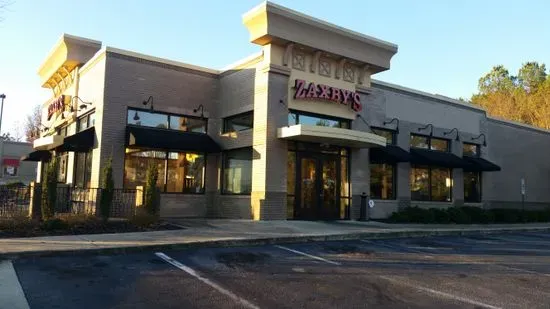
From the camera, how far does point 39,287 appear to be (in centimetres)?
768

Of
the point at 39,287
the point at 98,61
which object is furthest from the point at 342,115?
the point at 39,287

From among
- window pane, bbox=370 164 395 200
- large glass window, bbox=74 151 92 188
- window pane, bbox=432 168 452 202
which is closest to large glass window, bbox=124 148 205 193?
large glass window, bbox=74 151 92 188

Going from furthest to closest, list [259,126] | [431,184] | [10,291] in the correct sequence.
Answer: [431,184]
[259,126]
[10,291]

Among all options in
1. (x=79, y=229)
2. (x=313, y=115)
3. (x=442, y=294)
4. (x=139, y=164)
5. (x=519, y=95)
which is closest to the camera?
(x=442, y=294)

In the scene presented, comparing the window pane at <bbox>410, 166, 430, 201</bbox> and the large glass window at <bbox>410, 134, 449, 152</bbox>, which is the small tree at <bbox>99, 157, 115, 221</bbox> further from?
the large glass window at <bbox>410, 134, 449, 152</bbox>

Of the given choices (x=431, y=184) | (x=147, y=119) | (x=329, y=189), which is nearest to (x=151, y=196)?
(x=147, y=119)

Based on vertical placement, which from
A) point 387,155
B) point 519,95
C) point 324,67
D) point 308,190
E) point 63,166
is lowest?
point 308,190

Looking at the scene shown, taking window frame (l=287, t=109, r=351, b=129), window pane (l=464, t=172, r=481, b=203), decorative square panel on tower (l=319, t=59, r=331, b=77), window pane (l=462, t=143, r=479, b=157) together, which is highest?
decorative square panel on tower (l=319, t=59, r=331, b=77)

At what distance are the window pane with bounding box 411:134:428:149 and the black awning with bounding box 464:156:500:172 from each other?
251cm

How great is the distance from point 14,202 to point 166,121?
6.31 meters

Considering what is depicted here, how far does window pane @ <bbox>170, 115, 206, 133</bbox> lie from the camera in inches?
790

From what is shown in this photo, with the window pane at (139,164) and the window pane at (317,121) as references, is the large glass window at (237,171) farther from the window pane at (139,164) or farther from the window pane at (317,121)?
the window pane at (139,164)

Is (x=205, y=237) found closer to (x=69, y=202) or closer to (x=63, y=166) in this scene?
(x=69, y=202)

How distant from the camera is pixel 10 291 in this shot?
23.9 feet
